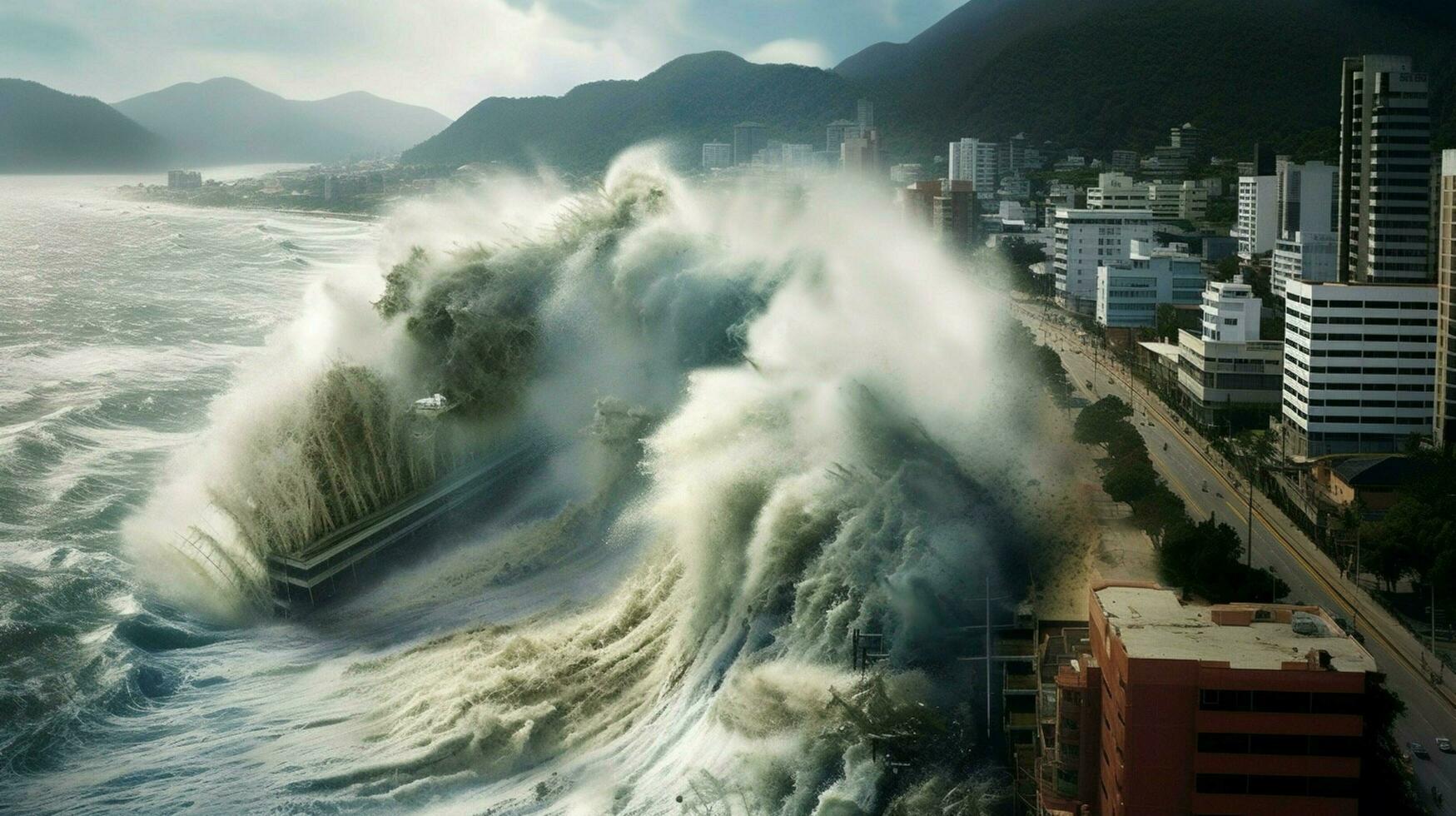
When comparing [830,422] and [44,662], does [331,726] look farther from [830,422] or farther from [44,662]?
[830,422]

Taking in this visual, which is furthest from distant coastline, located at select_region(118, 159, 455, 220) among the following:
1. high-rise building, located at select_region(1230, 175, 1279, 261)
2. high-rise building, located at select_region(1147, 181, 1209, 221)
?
high-rise building, located at select_region(1230, 175, 1279, 261)

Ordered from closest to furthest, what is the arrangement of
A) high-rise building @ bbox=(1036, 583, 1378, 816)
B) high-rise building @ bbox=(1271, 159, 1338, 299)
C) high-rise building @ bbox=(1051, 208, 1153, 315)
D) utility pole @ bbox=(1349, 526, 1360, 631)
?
high-rise building @ bbox=(1036, 583, 1378, 816) < utility pole @ bbox=(1349, 526, 1360, 631) < high-rise building @ bbox=(1271, 159, 1338, 299) < high-rise building @ bbox=(1051, 208, 1153, 315)

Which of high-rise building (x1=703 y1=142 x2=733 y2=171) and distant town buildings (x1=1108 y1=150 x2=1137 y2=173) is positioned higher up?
high-rise building (x1=703 y1=142 x2=733 y2=171)

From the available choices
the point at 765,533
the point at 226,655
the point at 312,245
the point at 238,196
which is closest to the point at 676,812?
the point at 765,533

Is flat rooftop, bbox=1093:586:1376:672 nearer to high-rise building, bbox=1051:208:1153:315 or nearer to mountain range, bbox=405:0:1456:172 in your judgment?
high-rise building, bbox=1051:208:1153:315

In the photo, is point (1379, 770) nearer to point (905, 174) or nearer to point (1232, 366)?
point (1232, 366)

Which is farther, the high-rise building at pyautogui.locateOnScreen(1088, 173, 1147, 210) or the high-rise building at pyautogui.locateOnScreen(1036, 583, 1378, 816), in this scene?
the high-rise building at pyautogui.locateOnScreen(1088, 173, 1147, 210)

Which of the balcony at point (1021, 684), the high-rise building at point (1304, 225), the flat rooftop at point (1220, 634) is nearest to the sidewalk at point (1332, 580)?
the flat rooftop at point (1220, 634)
